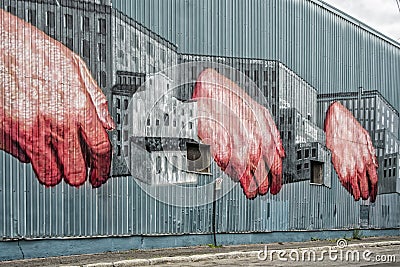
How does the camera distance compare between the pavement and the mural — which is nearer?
the pavement

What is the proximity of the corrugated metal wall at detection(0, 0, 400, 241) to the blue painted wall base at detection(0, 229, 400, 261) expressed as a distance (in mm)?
162

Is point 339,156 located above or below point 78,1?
below

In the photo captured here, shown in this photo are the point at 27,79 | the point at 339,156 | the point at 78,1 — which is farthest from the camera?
the point at 339,156

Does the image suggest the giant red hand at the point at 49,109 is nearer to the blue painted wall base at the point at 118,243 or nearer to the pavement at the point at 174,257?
the blue painted wall base at the point at 118,243

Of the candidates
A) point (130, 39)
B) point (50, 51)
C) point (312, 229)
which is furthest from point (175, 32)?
point (312, 229)

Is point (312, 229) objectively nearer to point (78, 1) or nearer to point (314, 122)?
point (314, 122)

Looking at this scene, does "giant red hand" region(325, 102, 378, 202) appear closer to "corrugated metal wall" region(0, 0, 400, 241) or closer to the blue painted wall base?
"corrugated metal wall" region(0, 0, 400, 241)

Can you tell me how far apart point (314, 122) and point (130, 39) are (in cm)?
886

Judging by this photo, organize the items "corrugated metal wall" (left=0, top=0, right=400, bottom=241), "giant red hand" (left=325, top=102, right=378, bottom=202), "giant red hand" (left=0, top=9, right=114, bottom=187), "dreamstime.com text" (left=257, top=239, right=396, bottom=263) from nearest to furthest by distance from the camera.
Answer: "giant red hand" (left=0, top=9, right=114, bottom=187)
"corrugated metal wall" (left=0, top=0, right=400, bottom=241)
"dreamstime.com text" (left=257, top=239, right=396, bottom=263)
"giant red hand" (left=325, top=102, right=378, bottom=202)

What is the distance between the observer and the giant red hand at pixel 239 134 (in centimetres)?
1767

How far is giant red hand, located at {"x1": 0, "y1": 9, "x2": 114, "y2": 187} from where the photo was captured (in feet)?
41.9

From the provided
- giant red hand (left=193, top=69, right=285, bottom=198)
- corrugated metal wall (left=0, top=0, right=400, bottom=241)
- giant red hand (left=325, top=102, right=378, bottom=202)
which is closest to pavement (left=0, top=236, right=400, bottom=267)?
corrugated metal wall (left=0, top=0, right=400, bottom=241)

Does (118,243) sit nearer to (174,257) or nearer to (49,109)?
(174,257)

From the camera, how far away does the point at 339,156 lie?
923 inches
